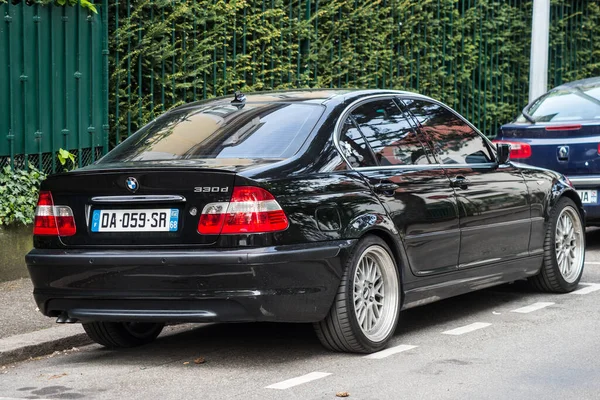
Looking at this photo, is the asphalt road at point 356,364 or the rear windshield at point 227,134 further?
the rear windshield at point 227,134

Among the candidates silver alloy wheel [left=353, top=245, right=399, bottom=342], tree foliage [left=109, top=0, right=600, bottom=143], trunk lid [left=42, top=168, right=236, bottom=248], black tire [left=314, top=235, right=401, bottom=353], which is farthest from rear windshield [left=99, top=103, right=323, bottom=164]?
tree foliage [left=109, top=0, right=600, bottom=143]

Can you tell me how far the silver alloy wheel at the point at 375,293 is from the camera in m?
6.89

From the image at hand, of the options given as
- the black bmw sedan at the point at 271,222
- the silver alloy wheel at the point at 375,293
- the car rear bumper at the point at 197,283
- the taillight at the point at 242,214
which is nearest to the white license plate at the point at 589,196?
the black bmw sedan at the point at 271,222

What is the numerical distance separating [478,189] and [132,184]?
265 cm

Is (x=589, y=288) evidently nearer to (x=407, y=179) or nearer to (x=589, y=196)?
(x=589, y=196)

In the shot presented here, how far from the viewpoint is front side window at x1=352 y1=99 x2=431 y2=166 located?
7359mm

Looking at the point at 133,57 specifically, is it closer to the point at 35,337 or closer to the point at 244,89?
the point at 244,89

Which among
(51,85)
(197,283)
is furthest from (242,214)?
(51,85)

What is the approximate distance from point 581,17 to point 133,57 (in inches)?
386

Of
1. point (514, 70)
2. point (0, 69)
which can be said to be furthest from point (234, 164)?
point (514, 70)

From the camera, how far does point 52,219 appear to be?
6820 millimetres

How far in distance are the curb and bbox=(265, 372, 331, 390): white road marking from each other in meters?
1.87

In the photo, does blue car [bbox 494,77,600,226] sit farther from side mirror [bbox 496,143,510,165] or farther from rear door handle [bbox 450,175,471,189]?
rear door handle [bbox 450,175,471,189]

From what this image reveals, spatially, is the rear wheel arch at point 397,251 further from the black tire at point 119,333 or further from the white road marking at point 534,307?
the black tire at point 119,333
